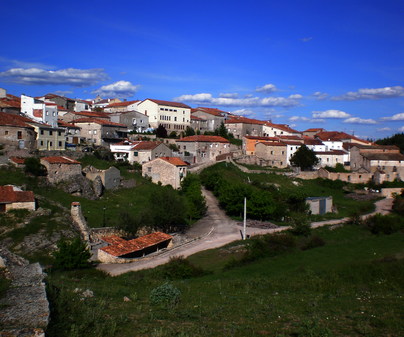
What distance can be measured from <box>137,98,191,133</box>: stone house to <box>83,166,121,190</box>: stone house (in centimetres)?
3113

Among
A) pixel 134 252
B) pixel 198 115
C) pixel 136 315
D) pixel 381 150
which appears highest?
pixel 198 115

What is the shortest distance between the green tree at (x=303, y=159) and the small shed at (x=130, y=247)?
38464 mm

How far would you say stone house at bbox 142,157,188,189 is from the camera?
4812cm

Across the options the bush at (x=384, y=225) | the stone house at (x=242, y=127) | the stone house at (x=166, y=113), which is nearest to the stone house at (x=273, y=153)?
the stone house at (x=242, y=127)

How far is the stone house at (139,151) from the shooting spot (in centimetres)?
5325

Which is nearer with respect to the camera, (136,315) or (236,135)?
(136,315)

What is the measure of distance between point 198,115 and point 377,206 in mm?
43314

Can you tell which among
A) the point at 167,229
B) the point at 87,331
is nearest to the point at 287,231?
the point at 167,229

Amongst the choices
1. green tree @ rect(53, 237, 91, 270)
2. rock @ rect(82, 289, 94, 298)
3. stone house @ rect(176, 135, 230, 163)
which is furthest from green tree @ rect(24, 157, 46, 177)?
rock @ rect(82, 289, 94, 298)

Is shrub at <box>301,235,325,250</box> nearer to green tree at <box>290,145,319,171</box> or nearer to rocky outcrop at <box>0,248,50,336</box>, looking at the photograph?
rocky outcrop at <box>0,248,50,336</box>

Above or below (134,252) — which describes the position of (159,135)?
above

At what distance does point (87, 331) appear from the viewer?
10.2 metres

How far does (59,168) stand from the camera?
40.0 meters

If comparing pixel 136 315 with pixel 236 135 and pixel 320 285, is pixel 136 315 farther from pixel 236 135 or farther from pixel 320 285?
pixel 236 135
